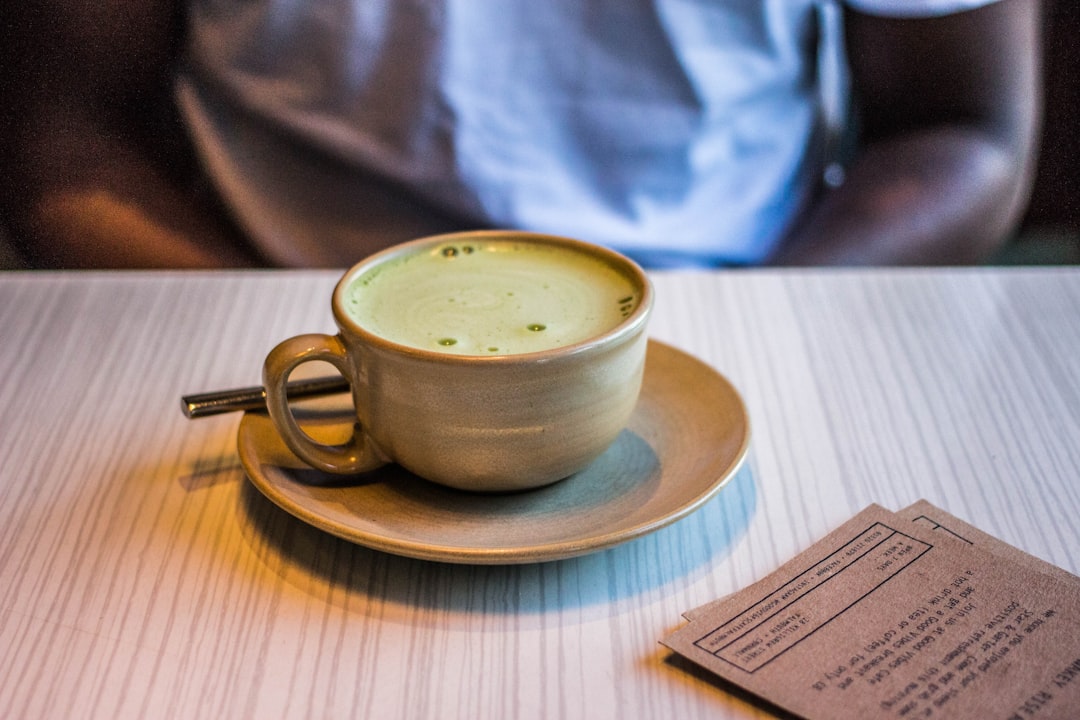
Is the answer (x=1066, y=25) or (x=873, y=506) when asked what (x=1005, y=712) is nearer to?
(x=873, y=506)

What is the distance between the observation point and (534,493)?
409 mm

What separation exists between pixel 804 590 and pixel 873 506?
8cm

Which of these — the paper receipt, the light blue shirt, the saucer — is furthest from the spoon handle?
the light blue shirt

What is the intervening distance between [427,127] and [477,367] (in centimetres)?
54

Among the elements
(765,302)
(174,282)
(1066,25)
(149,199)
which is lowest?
(149,199)

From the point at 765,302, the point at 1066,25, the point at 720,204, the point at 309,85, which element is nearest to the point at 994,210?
the point at 1066,25

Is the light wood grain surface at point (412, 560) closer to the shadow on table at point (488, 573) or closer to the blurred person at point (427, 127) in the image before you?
the shadow on table at point (488, 573)

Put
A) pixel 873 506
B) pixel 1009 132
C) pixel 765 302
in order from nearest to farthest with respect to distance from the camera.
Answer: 1. pixel 873 506
2. pixel 765 302
3. pixel 1009 132

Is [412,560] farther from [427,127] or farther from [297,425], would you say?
[427,127]

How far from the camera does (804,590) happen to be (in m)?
0.36

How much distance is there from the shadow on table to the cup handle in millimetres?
30

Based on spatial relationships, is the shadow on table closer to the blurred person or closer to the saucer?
the saucer

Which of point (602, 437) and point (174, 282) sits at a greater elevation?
point (602, 437)

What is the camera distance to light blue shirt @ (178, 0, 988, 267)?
2.77 ft
